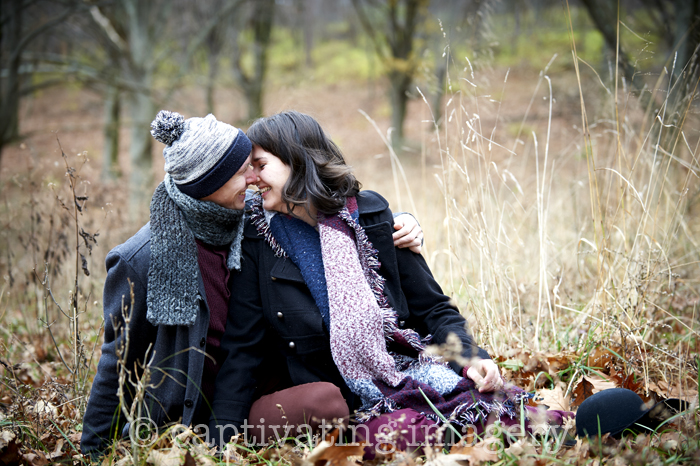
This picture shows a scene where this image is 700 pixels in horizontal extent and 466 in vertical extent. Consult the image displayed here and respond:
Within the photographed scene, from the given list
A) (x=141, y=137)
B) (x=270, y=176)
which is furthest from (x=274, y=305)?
(x=141, y=137)

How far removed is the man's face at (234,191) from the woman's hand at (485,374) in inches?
43.8

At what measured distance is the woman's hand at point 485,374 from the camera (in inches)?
70.7

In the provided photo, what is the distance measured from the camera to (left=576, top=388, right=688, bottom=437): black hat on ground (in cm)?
165

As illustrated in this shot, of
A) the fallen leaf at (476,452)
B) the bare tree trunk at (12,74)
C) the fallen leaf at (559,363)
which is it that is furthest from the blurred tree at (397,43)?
the fallen leaf at (476,452)

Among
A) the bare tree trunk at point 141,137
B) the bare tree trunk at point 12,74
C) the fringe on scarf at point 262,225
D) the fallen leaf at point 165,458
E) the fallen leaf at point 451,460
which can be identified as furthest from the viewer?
the bare tree trunk at point 141,137

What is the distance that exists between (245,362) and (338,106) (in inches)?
806

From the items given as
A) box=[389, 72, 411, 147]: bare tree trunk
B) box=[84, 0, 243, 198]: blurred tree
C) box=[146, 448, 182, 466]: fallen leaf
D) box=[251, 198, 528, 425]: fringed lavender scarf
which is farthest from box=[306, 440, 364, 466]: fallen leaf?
box=[389, 72, 411, 147]: bare tree trunk

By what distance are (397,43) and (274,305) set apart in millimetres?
11792

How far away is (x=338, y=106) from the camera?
2142cm

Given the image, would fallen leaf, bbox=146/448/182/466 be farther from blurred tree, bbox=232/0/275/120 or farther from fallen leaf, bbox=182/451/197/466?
blurred tree, bbox=232/0/275/120

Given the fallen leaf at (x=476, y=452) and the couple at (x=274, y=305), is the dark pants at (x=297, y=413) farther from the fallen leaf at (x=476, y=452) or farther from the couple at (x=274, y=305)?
the fallen leaf at (x=476, y=452)

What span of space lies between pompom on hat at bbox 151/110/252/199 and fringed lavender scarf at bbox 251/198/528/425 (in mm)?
316

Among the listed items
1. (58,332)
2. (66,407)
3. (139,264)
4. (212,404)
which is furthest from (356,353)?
(58,332)

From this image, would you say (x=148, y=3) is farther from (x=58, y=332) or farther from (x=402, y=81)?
(x=402, y=81)
